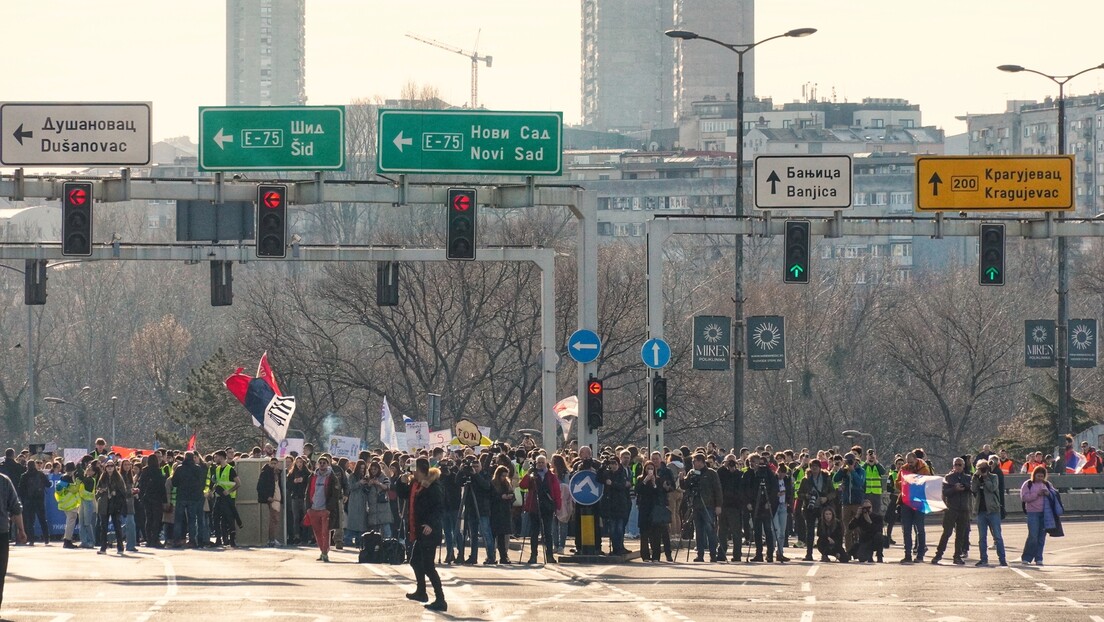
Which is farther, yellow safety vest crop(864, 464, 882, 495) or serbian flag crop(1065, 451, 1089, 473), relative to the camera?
serbian flag crop(1065, 451, 1089, 473)

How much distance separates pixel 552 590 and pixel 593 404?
10210 mm

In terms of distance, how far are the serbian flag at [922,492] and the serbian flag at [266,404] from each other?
10.2m

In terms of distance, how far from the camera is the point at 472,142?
108 feet

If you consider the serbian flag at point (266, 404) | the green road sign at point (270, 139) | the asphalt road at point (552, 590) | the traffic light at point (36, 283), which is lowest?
the asphalt road at point (552, 590)

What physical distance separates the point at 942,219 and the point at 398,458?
11.0 metres

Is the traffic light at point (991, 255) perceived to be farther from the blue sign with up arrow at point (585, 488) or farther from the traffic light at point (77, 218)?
the traffic light at point (77, 218)

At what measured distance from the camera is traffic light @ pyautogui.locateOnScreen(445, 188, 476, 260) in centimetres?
3184

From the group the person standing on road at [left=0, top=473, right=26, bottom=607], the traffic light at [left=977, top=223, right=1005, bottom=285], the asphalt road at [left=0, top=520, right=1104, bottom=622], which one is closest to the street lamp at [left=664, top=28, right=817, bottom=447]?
the traffic light at [left=977, top=223, right=1005, bottom=285]

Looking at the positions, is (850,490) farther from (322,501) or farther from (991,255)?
(322,501)

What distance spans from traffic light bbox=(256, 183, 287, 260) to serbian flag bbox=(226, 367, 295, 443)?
332 centimetres

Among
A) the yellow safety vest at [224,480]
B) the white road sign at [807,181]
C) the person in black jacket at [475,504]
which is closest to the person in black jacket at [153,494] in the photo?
the yellow safety vest at [224,480]

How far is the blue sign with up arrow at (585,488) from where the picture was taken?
1084 inches

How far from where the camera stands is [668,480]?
91.7ft

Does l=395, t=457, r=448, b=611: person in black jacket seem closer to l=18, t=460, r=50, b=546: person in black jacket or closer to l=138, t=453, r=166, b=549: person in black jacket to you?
l=138, t=453, r=166, b=549: person in black jacket
